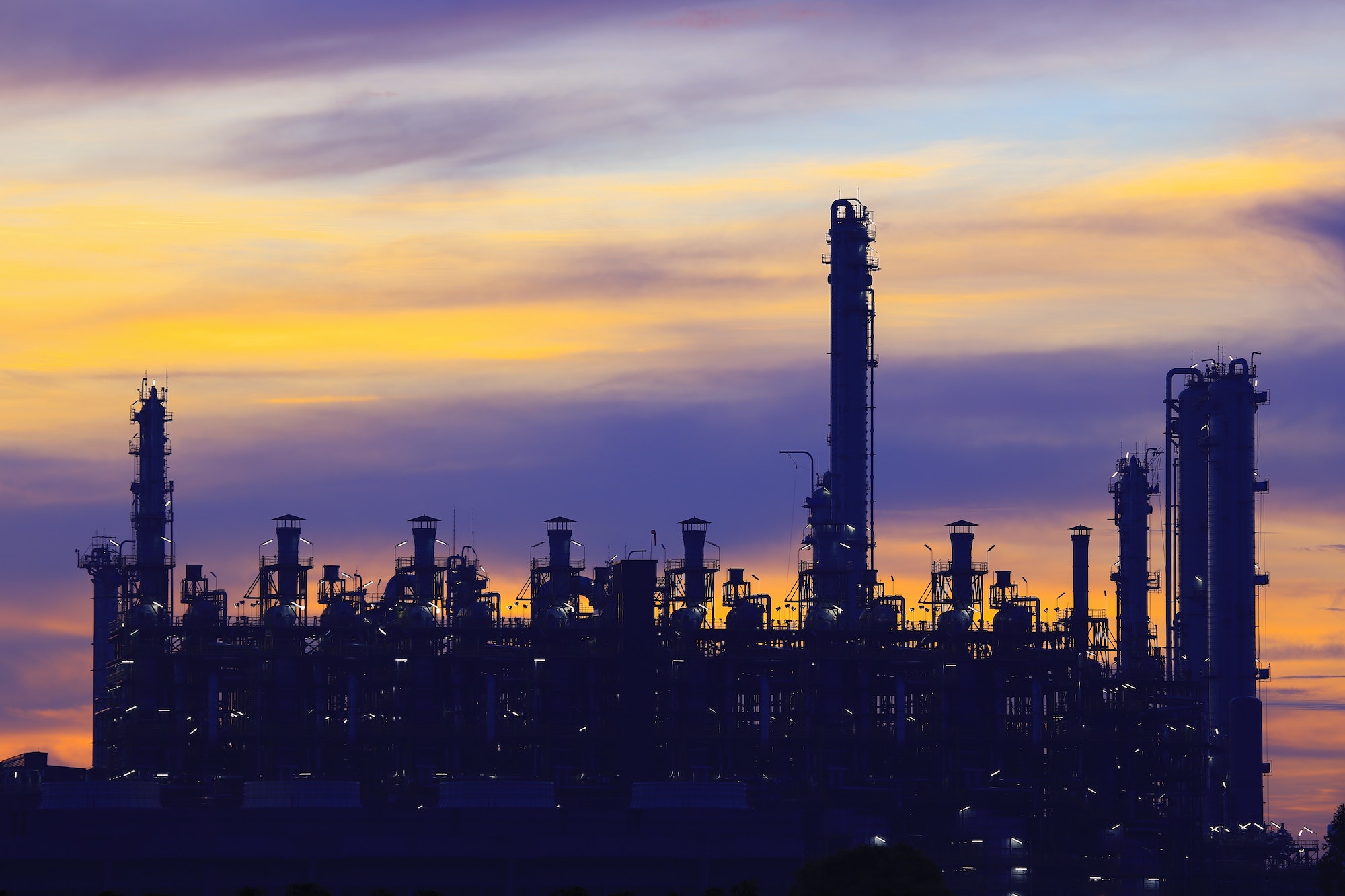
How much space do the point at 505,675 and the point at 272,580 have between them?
43.5 feet

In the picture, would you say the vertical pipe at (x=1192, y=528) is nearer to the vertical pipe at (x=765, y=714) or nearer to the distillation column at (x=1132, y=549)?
the distillation column at (x=1132, y=549)

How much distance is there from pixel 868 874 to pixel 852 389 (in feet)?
188

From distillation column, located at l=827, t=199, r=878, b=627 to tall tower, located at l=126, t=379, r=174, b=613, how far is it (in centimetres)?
3729

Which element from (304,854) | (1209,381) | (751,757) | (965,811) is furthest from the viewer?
(1209,381)

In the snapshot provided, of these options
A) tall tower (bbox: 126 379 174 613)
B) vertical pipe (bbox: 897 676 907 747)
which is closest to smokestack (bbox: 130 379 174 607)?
tall tower (bbox: 126 379 174 613)

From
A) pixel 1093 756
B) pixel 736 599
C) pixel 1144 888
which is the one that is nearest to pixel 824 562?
pixel 736 599

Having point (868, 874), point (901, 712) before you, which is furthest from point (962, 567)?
point (868, 874)

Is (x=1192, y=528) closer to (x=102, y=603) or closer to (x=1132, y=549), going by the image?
(x=1132, y=549)

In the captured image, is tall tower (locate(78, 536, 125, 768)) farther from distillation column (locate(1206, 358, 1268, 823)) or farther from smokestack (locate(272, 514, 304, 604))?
distillation column (locate(1206, 358, 1268, 823))

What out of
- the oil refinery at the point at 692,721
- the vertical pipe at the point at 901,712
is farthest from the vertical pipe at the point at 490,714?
the vertical pipe at the point at 901,712

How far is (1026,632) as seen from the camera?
12350 centimetres

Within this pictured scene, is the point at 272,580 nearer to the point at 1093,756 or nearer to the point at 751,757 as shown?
the point at 751,757

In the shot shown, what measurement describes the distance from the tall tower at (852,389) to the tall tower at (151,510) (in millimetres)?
36193

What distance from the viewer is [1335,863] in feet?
289
